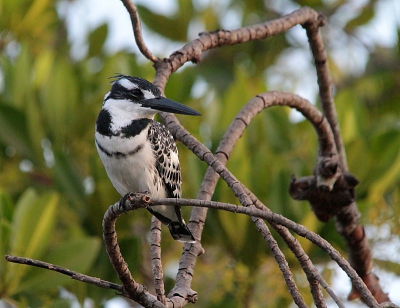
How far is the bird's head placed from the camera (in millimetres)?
2486

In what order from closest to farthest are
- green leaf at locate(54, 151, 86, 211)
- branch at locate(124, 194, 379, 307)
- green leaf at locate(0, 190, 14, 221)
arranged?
1. branch at locate(124, 194, 379, 307)
2. green leaf at locate(0, 190, 14, 221)
3. green leaf at locate(54, 151, 86, 211)

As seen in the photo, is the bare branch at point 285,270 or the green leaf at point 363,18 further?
the green leaf at point 363,18

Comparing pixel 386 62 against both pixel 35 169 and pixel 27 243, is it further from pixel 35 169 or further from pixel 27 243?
pixel 27 243

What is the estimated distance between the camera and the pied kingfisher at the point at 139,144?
2537 mm

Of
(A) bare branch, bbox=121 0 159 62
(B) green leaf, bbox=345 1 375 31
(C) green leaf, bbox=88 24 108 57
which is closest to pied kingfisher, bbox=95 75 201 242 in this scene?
(A) bare branch, bbox=121 0 159 62

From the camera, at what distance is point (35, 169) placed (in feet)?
12.4

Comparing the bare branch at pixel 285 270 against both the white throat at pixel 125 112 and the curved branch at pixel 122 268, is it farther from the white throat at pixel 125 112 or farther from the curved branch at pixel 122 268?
the white throat at pixel 125 112

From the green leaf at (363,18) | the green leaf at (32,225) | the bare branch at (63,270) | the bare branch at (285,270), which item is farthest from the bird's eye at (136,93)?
the green leaf at (363,18)

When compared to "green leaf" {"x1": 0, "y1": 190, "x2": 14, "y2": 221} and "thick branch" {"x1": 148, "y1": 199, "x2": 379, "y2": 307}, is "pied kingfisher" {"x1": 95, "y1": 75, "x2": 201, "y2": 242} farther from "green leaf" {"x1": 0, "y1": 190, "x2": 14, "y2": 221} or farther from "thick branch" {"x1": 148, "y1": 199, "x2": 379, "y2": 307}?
"thick branch" {"x1": 148, "y1": 199, "x2": 379, "y2": 307}

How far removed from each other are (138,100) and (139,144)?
0.57 feet

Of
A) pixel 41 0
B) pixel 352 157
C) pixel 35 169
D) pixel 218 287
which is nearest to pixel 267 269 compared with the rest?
pixel 218 287

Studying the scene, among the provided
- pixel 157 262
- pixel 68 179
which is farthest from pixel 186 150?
pixel 157 262

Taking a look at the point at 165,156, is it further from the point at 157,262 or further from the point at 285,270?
the point at 285,270

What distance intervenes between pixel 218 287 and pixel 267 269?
0.88ft
